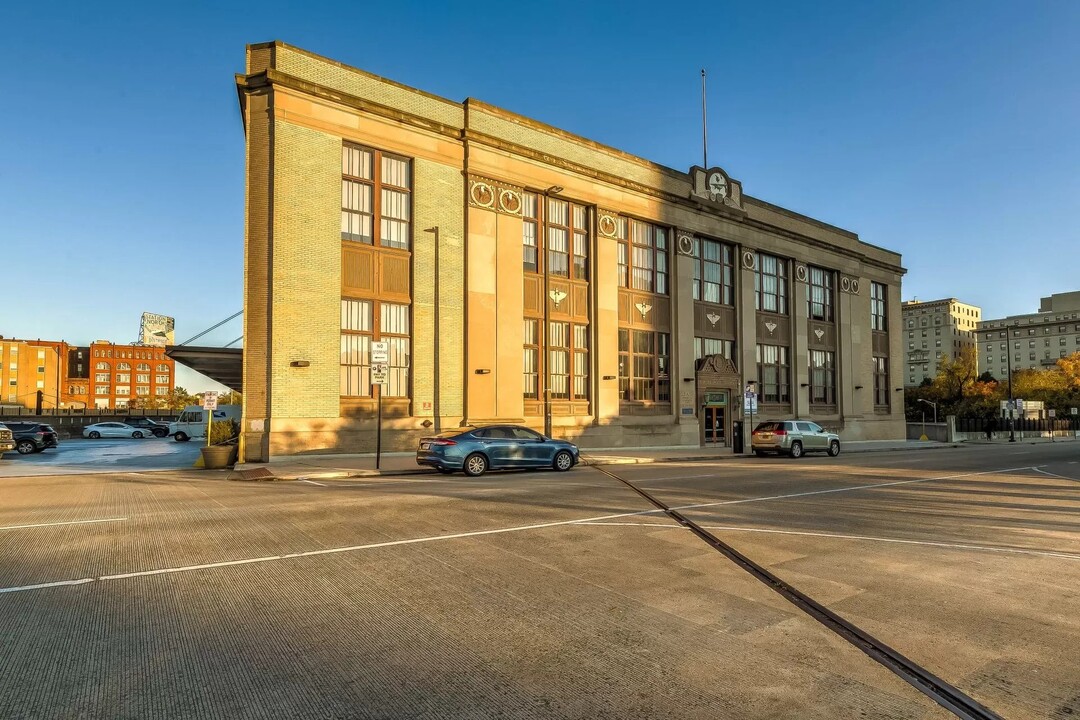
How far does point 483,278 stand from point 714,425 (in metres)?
16.6

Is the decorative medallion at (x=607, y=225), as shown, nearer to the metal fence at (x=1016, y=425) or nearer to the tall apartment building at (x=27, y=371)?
the metal fence at (x=1016, y=425)

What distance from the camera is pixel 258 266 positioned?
2259cm

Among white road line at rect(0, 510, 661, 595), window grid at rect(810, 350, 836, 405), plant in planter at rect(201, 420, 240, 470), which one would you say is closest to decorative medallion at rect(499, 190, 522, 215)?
plant in planter at rect(201, 420, 240, 470)

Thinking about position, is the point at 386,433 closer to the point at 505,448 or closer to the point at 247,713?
the point at 505,448

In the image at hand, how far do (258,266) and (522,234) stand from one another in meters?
11.2

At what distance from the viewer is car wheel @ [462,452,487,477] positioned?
60.1ft

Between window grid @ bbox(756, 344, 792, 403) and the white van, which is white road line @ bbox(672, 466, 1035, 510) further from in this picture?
the white van

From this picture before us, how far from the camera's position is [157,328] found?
130250mm

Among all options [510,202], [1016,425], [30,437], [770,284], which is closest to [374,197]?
[510,202]

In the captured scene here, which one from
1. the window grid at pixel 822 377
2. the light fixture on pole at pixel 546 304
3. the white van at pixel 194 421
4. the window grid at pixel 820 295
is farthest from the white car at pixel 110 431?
the window grid at pixel 820 295

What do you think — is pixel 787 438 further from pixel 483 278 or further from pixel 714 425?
pixel 483 278

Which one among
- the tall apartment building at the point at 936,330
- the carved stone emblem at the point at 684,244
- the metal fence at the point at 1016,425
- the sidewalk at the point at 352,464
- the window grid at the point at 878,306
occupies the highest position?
the tall apartment building at the point at 936,330

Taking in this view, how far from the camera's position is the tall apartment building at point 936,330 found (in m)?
163

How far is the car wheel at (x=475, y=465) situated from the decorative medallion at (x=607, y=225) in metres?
16.9
